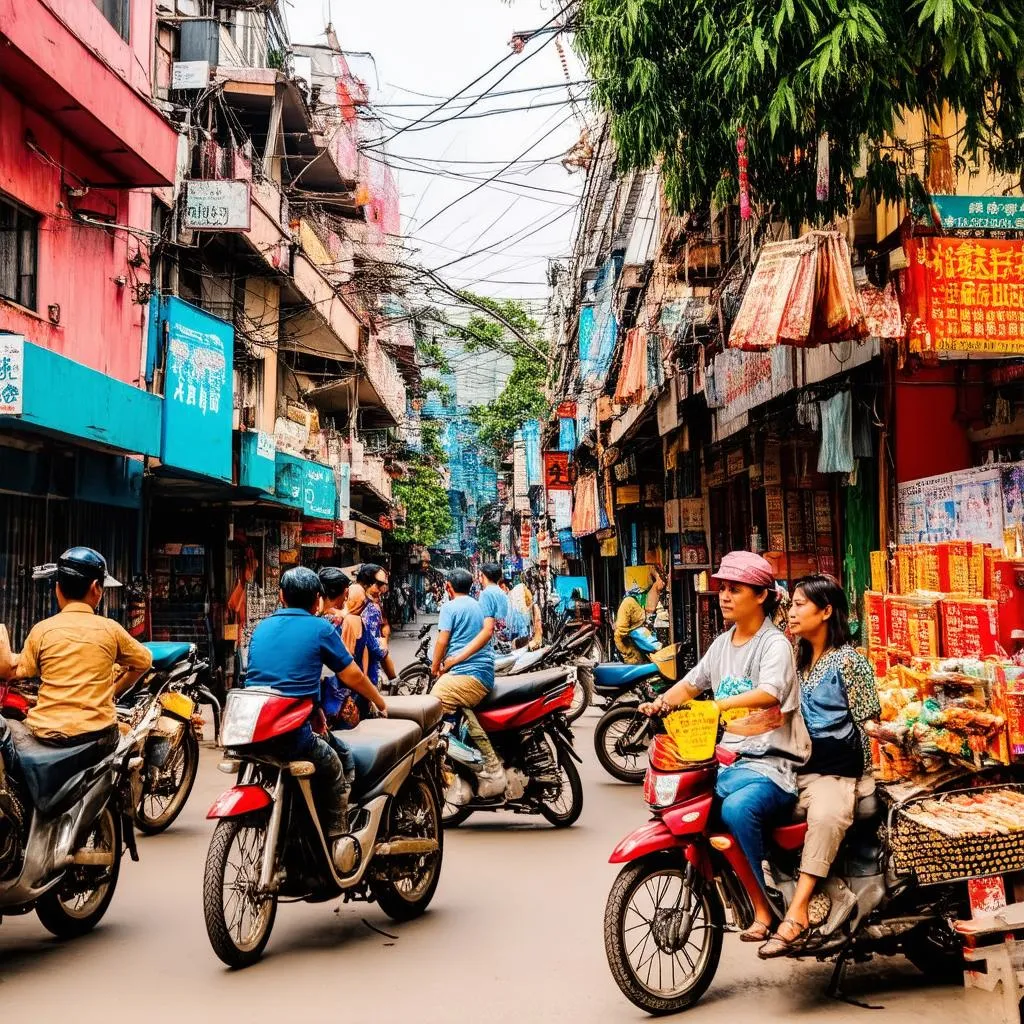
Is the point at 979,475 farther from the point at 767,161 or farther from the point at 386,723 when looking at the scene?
the point at 386,723

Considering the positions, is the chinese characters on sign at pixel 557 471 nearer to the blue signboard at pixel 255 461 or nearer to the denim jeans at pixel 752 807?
the blue signboard at pixel 255 461

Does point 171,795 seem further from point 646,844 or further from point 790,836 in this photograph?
point 790,836

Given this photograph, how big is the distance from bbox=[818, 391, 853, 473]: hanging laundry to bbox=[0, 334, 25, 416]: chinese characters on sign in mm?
6568

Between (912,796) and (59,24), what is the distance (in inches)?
395

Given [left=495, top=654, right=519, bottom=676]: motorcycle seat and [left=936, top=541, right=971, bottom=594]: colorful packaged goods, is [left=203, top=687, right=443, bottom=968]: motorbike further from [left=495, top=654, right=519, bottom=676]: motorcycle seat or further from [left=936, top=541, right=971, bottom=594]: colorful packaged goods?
[left=495, top=654, right=519, bottom=676]: motorcycle seat

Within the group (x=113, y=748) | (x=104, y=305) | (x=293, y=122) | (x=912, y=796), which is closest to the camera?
(x=912, y=796)

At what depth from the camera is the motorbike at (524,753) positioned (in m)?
8.32

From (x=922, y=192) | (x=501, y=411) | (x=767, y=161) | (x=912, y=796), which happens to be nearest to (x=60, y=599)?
(x=912, y=796)

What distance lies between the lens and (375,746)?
19.2ft

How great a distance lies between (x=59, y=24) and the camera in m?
10.6

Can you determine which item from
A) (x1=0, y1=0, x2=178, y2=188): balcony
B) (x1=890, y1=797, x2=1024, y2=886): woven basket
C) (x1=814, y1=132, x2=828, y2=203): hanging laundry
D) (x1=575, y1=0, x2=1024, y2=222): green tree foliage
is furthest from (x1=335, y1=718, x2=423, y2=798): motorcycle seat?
Result: (x1=0, y1=0, x2=178, y2=188): balcony

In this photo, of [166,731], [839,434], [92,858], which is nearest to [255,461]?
[166,731]

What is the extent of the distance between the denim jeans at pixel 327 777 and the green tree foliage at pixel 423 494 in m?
40.2

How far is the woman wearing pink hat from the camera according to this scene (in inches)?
177
